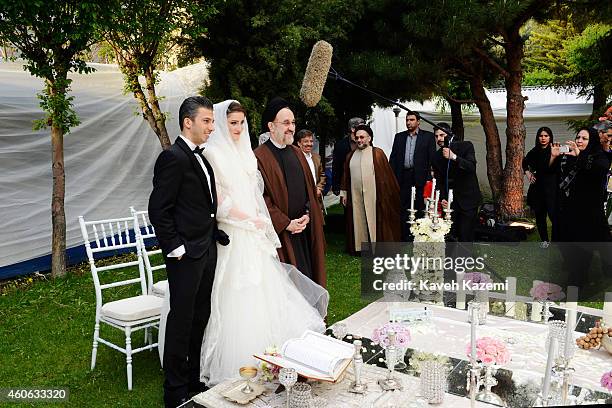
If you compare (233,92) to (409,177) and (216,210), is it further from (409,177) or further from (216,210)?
(216,210)

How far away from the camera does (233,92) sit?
6793 mm

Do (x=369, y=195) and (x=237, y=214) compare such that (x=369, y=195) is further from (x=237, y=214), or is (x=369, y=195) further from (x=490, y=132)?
(x=237, y=214)

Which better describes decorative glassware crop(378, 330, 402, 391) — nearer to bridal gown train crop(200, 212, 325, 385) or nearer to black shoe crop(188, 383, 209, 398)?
bridal gown train crop(200, 212, 325, 385)

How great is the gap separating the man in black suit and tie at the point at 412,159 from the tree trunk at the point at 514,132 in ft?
7.71

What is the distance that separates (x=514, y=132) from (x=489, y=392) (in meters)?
Answer: 6.71

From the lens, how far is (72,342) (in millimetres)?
4344

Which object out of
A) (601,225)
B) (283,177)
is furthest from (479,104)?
(283,177)

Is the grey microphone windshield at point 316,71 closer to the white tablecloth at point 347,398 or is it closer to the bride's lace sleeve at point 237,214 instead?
the bride's lace sleeve at point 237,214

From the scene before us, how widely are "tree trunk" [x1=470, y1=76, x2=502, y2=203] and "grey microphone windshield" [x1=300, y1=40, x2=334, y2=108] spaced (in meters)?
3.97

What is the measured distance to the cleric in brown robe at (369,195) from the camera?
21.2ft

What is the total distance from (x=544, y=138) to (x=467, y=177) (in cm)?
134

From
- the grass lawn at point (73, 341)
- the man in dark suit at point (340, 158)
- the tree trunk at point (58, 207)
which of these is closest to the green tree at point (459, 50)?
the man in dark suit at point (340, 158)

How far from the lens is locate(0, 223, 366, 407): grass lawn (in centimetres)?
351

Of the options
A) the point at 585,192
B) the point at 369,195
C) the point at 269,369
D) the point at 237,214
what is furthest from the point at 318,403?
the point at 369,195
